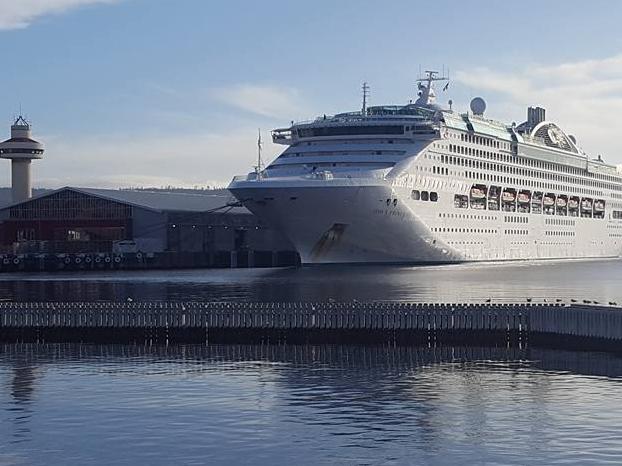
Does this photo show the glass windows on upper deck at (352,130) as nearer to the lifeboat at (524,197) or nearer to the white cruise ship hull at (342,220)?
the white cruise ship hull at (342,220)

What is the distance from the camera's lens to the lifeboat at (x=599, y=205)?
15838 centimetres

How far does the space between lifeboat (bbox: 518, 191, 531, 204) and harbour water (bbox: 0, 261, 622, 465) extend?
90972 millimetres

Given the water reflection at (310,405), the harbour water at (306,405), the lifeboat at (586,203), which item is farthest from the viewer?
the lifeboat at (586,203)

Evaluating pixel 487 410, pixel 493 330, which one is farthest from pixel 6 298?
pixel 487 410

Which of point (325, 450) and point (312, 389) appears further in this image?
point (312, 389)

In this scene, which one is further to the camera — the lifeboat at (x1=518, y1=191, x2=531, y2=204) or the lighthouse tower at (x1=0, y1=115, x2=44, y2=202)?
the lighthouse tower at (x1=0, y1=115, x2=44, y2=202)

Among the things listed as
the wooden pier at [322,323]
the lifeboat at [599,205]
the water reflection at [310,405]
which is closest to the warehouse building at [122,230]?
the lifeboat at [599,205]

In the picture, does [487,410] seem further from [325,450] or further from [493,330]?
[493,330]

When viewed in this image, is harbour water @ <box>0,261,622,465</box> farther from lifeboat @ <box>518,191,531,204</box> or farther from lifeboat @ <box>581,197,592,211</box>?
lifeboat @ <box>581,197,592,211</box>

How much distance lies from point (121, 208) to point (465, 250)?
4379cm

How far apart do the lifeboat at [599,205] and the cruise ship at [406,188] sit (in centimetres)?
2013

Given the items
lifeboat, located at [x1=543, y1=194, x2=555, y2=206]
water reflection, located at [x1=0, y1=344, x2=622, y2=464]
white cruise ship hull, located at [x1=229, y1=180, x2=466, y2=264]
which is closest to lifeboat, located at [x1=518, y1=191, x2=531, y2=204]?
lifeboat, located at [x1=543, y1=194, x2=555, y2=206]

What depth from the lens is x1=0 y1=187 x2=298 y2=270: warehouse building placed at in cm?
13788

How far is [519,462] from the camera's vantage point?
26.2 metres
